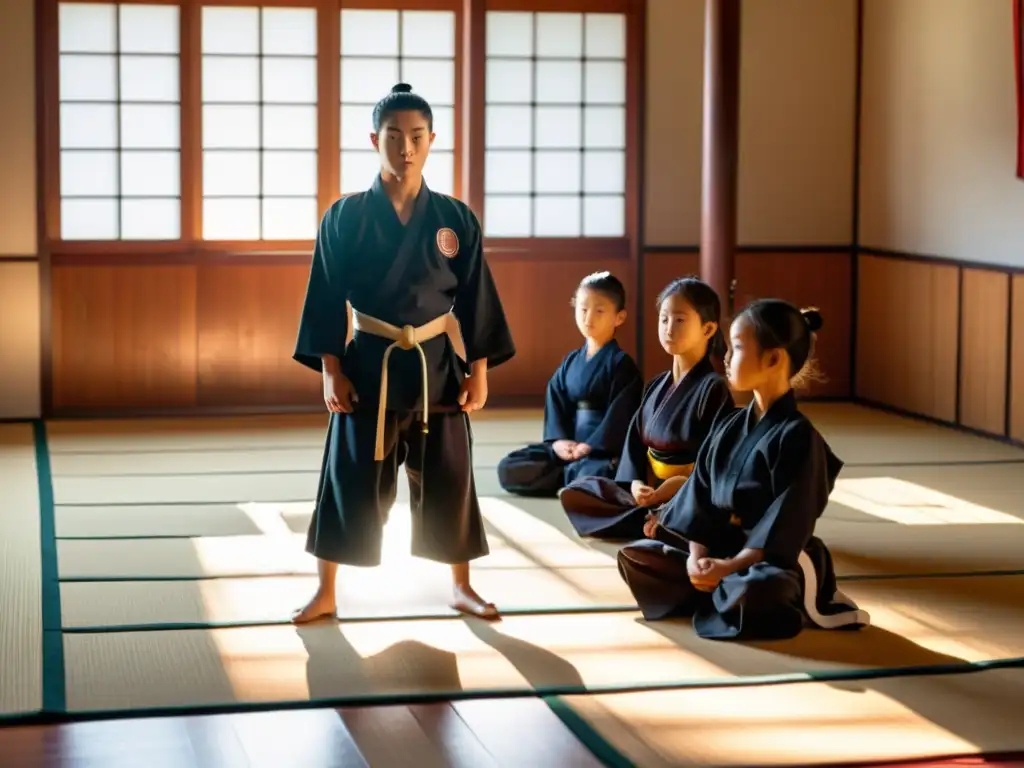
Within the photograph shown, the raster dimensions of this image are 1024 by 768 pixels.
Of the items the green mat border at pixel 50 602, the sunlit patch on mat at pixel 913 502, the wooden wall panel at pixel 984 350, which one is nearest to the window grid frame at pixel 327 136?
the green mat border at pixel 50 602

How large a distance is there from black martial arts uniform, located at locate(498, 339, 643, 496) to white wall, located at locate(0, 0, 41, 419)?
2.71 m

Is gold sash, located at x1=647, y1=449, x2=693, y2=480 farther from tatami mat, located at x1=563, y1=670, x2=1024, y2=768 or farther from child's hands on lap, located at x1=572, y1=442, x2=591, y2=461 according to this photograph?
tatami mat, located at x1=563, y1=670, x2=1024, y2=768

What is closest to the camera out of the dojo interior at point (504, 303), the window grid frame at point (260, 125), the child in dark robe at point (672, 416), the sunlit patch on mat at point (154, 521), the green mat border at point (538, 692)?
the green mat border at point (538, 692)

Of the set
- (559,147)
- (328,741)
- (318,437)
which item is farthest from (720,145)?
(328,741)

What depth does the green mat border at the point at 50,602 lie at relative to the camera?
3.24 m

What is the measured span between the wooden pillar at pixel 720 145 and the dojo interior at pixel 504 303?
2.07 ft

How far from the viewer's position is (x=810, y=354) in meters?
3.88

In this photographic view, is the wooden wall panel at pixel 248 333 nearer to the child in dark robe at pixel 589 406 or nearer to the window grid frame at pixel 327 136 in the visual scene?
the window grid frame at pixel 327 136

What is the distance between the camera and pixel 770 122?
798cm

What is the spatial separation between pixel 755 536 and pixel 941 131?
160 inches

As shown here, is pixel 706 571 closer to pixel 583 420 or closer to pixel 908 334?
pixel 583 420

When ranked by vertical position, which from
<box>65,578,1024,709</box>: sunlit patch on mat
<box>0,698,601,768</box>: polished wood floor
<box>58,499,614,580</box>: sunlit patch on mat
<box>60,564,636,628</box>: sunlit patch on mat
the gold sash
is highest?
the gold sash

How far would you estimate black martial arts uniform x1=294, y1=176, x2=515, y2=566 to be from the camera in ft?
12.4

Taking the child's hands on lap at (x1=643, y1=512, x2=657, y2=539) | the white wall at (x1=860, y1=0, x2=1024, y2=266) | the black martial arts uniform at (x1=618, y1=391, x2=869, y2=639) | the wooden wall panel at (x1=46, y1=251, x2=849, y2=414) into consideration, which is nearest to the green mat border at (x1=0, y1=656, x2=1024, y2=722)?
the black martial arts uniform at (x1=618, y1=391, x2=869, y2=639)
